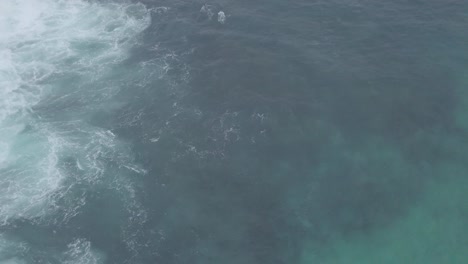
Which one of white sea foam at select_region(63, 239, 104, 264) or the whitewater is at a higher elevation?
the whitewater

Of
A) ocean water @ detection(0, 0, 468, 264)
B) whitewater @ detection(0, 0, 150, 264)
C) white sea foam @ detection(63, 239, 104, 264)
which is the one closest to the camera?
white sea foam @ detection(63, 239, 104, 264)

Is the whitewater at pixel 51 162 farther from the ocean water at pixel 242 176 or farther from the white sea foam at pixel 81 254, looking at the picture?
the ocean water at pixel 242 176

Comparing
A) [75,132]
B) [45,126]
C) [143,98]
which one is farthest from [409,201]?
[45,126]

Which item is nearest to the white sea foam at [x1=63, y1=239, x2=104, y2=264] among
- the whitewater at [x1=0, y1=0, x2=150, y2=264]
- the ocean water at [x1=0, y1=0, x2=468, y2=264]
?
the whitewater at [x1=0, y1=0, x2=150, y2=264]

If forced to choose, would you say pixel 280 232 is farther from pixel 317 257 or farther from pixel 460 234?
pixel 460 234

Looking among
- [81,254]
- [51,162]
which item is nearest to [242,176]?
[81,254]

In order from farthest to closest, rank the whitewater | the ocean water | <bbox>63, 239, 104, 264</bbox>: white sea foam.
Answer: the whitewater, the ocean water, <bbox>63, 239, 104, 264</bbox>: white sea foam

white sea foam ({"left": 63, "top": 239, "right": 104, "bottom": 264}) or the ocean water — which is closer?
white sea foam ({"left": 63, "top": 239, "right": 104, "bottom": 264})

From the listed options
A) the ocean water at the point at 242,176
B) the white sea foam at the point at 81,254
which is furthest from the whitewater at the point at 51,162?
the ocean water at the point at 242,176

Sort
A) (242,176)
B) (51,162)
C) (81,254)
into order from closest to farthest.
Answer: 1. (81,254)
2. (242,176)
3. (51,162)

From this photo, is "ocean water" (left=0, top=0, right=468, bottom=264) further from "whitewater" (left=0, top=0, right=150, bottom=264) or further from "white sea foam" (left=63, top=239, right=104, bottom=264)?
"whitewater" (left=0, top=0, right=150, bottom=264)

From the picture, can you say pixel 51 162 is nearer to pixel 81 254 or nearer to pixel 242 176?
pixel 81 254
